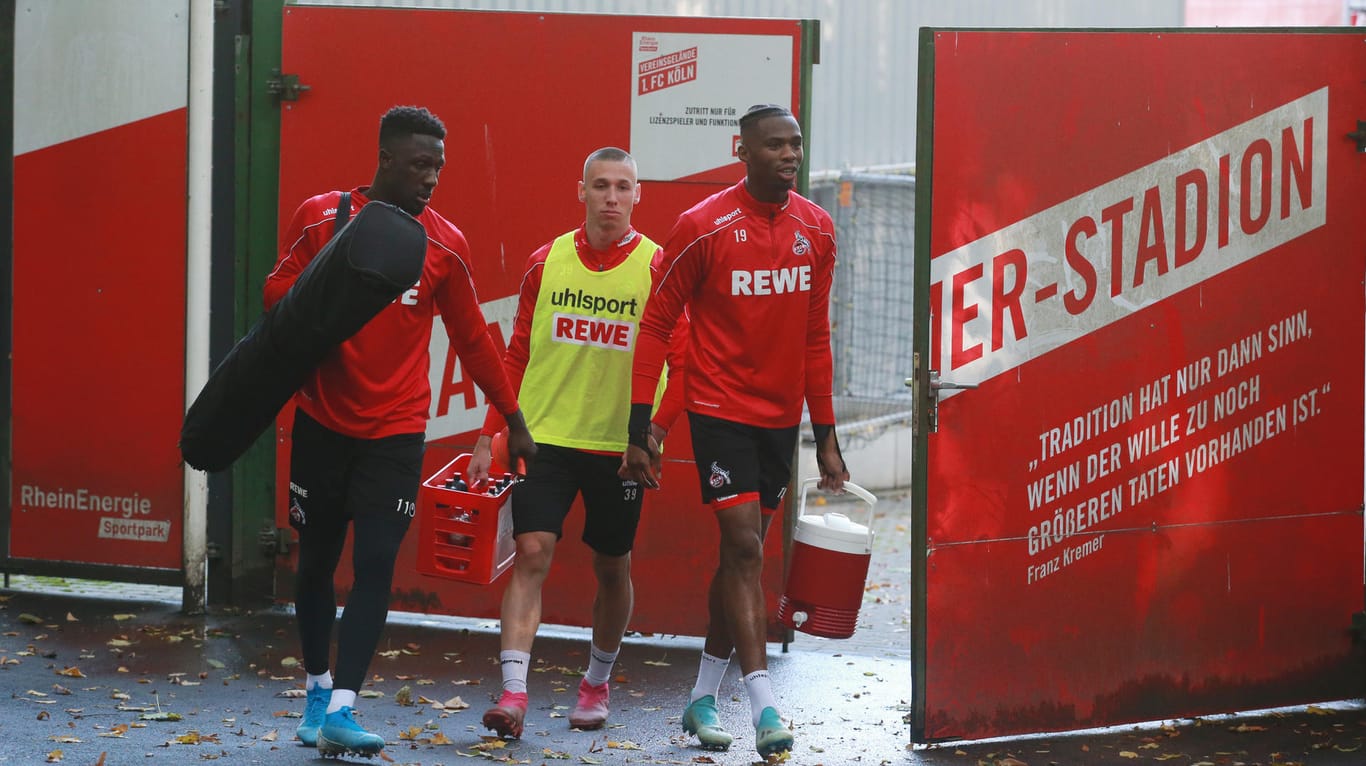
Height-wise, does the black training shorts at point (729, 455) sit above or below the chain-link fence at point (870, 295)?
below

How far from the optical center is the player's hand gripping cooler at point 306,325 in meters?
4.87

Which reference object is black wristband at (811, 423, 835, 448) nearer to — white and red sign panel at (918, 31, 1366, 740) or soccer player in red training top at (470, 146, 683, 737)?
white and red sign panel at (918, 31, 1366, 740)

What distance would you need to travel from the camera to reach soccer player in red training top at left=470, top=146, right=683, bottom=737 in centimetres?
596

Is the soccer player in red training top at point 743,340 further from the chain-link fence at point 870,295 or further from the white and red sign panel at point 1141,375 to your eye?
the chain-link fence at point 870,295

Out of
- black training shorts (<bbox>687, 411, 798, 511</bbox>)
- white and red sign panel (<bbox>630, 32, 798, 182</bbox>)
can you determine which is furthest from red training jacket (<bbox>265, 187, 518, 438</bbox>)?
white and red sign panel (<bbox>630, 32, 798, 182</bbox>)

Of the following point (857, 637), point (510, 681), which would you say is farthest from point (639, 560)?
point (510, 681)

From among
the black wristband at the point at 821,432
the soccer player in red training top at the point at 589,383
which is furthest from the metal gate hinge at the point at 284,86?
the black wristband at the point at 821,432

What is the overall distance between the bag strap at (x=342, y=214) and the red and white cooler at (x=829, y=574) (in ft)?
5.99

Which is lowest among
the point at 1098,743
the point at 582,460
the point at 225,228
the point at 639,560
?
the point at 1098,743

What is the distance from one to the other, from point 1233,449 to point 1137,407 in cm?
43

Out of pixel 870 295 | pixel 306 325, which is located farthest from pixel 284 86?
pixel 870 295

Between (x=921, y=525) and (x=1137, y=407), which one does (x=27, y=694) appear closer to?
(x=921, y=525)

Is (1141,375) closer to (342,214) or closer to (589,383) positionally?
(589,383)

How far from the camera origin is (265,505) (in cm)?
786
